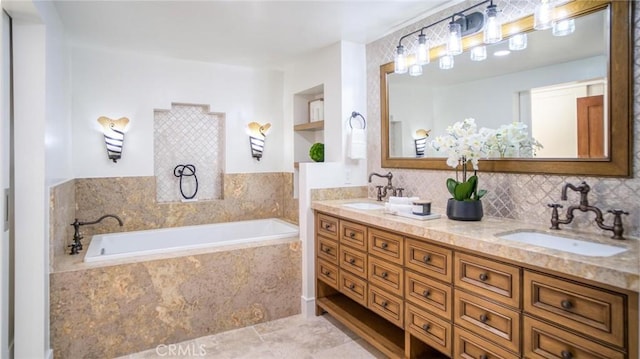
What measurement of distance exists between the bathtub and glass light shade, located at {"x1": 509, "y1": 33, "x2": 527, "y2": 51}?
224cm

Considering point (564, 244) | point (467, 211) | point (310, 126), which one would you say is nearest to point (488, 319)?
point (564, 244)

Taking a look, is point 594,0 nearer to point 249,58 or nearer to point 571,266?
point 571,266

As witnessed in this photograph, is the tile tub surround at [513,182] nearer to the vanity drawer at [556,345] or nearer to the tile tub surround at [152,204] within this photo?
the vanity drawer at [556,345]

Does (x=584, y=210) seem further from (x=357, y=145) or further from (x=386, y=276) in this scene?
(x=357, y=145)

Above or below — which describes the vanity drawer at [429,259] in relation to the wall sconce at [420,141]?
below

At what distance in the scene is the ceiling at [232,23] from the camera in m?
2.48

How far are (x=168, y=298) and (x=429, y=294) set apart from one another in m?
1.87

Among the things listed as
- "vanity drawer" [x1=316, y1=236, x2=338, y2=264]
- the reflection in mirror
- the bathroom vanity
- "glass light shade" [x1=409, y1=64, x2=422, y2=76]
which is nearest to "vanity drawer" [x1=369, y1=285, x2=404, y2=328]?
the bathroom vanity

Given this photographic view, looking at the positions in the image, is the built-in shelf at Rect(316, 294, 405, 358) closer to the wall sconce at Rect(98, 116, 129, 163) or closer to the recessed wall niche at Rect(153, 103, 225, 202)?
the recessed wall niche at Rect(153, 103, 225, 202)

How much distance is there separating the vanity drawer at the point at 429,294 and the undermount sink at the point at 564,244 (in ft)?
1.35

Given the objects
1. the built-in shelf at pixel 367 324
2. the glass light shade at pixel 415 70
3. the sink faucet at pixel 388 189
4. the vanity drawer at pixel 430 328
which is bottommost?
the built-in shelf at pixel 367 324

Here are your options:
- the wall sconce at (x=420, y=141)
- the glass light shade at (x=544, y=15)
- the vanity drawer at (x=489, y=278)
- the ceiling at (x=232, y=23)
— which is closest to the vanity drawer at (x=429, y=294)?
the vanity drawer at (x=489, y=278)

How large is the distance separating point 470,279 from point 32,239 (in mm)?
2451

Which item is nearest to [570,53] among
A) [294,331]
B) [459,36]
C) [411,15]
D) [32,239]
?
[459,36]
